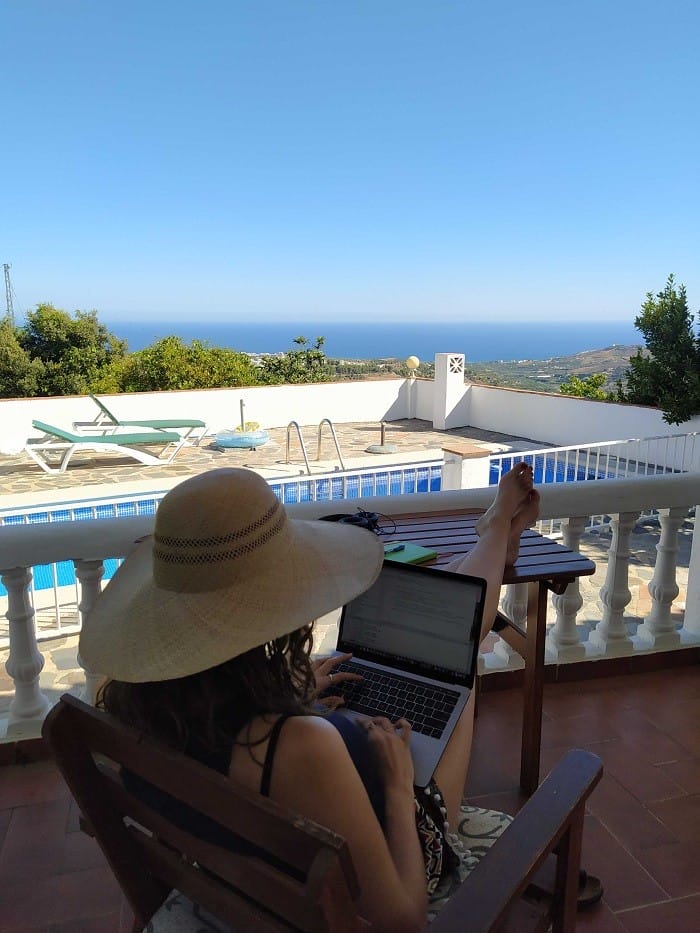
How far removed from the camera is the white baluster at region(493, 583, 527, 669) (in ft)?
8.26

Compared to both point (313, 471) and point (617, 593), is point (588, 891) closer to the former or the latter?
point (617, 593)

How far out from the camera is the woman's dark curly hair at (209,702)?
84 centimetres

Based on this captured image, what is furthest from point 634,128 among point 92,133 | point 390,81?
point 92,133

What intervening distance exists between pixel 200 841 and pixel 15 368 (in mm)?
20442

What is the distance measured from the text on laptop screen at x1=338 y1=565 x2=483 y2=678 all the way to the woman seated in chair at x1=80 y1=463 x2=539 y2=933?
1.27 feet

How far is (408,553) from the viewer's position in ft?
5.38

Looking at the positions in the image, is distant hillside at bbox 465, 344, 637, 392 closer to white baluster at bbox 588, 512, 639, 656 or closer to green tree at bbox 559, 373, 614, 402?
green tree at bbox 559, 373, 614, 402

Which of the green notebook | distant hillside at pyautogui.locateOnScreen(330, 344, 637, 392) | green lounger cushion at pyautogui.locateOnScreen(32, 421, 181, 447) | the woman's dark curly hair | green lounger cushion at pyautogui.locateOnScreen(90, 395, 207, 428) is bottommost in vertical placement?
green lounger cushion at pyautogui.locateOnScreen(32, 421, 181, 447)

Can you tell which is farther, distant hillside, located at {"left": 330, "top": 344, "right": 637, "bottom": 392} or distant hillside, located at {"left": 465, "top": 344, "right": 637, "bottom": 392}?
distant hillside, located at {"left": 330, "top": 344, "right": 637, "bottom": 392}

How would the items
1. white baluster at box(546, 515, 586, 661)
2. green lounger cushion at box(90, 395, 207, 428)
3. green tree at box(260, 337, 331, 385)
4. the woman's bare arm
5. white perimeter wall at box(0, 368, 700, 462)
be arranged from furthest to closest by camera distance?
green tree at box(260, 337, 331, 385)
green lounger cushion at box(90, 395, 207, 428)
white perimeter wall at box(0, 368, 700, 462)
white baluster at box(546, 515, 586, 661)
the woman's bare arm

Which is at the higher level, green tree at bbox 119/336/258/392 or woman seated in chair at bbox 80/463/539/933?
green tree at bbox 119/336/258/392

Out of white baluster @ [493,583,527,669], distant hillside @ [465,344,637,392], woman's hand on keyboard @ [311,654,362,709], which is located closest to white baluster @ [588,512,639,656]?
white baluster @ [493,583,527,669]

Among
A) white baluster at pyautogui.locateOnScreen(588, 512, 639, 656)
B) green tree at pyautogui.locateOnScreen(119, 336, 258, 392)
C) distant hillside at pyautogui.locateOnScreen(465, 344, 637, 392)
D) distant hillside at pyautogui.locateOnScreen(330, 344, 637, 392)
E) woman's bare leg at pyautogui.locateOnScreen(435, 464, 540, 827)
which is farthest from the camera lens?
green tree at pyautogui.locateOnScreen(119, 336, 258, 392)

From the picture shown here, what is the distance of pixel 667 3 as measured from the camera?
20.8 metres
